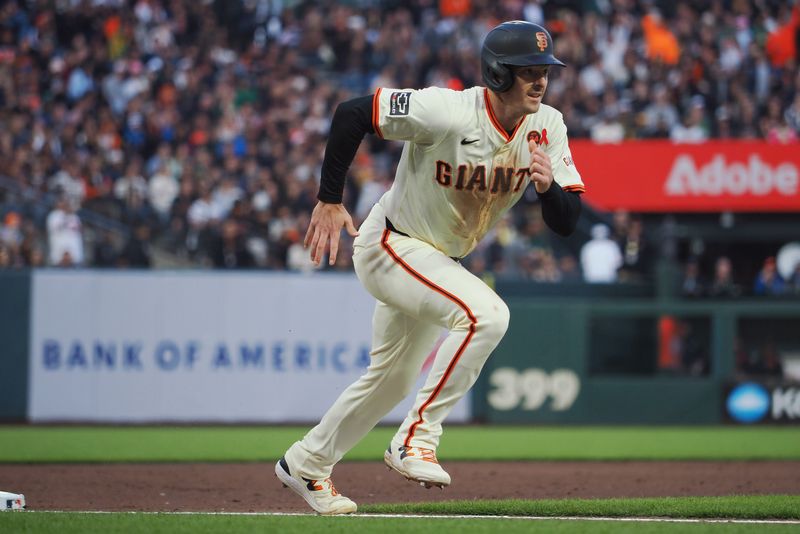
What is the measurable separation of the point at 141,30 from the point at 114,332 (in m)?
7.39

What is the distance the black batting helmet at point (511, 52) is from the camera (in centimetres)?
562

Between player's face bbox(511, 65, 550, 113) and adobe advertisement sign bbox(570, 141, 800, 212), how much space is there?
1156 cm

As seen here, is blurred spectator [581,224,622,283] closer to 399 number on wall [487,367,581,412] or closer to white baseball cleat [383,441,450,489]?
399 number on wall [487,367,581,412]

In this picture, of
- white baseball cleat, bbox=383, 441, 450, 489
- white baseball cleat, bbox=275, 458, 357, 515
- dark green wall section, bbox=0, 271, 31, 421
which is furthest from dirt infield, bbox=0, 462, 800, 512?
dark green wall section, bbox=0, 271, 31, 421

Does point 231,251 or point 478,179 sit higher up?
point 478,179

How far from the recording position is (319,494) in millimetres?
6258

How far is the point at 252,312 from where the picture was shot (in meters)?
14.0

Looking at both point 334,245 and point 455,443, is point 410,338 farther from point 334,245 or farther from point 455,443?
point 455,443

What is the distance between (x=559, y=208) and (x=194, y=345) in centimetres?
893

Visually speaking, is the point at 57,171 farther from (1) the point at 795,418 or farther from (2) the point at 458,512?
(2) the point at 458,512

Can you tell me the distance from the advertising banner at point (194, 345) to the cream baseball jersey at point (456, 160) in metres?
7.75

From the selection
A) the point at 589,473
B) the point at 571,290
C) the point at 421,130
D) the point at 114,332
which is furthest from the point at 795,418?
the point at 421,130

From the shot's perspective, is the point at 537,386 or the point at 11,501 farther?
the point at 537,386

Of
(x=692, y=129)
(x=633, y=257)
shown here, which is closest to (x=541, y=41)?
(x=633, y=257)
